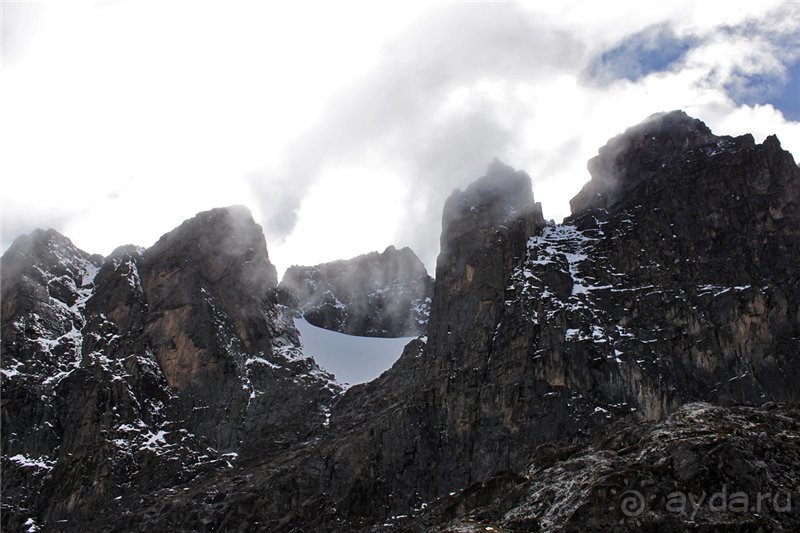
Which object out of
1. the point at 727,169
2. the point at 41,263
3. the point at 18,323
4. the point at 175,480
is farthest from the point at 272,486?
the point at 727,169

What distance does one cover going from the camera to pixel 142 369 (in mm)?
104375

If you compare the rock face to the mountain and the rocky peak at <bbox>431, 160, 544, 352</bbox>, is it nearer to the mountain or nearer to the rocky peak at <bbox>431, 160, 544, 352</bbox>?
the mountain

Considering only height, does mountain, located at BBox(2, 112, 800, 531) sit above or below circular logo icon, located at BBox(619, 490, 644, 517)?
above

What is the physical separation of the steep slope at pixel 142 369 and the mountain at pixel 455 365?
0.28 m

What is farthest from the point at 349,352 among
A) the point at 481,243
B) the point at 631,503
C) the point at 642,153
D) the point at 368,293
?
the point at 631,503

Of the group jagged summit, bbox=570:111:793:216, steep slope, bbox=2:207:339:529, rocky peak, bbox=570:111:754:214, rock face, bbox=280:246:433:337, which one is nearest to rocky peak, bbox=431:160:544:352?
rocky peak, bbox=570:111:754:214

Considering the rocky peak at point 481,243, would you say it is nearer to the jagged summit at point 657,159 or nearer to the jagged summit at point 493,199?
the jagged summit at point 493,199

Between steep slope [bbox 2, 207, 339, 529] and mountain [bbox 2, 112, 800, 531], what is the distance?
10.9 inches

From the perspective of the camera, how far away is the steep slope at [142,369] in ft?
305

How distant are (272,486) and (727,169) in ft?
207

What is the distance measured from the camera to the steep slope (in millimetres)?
93000

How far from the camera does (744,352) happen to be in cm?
8288

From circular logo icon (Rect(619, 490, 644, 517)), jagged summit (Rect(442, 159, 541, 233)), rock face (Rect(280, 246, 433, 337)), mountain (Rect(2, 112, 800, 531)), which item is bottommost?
circular logo icon (Rect(619, 490, 644, 517))

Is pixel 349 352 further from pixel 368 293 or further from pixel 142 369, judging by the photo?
pixel 142 369
